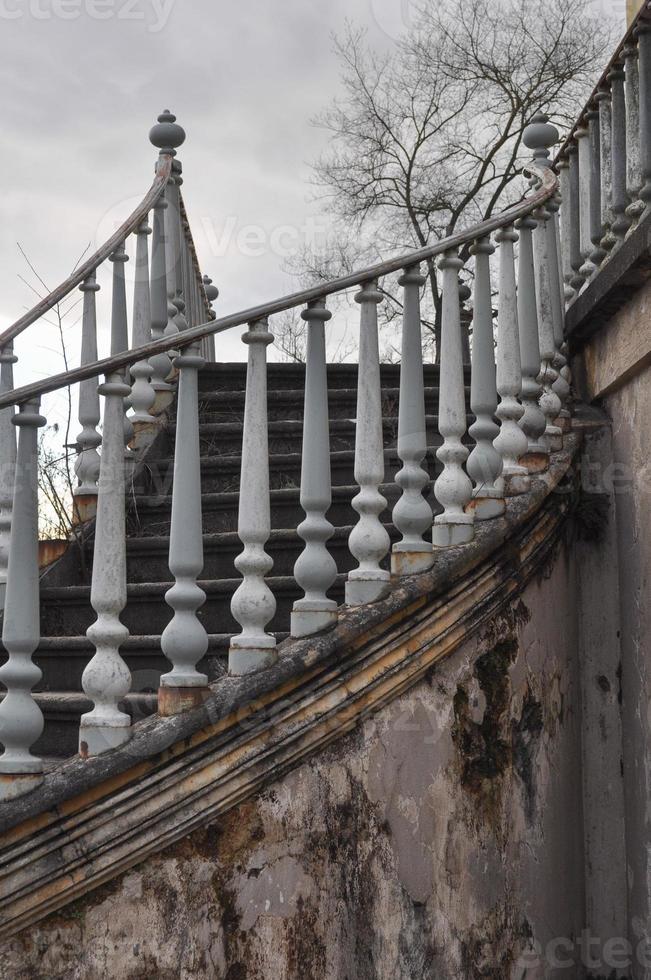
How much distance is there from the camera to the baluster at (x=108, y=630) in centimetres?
287

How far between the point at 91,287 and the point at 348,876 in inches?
100

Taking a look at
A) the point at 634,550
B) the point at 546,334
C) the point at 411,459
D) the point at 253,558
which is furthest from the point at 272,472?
the point at 253,558

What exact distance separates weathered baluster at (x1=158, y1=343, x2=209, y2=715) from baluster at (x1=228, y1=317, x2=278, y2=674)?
0.12 m

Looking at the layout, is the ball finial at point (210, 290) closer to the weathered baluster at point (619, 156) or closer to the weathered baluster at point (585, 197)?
the weathered baluster at point (585, 197)

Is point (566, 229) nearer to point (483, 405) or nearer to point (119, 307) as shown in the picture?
point (483, 405)

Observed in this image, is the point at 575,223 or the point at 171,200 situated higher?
the point at 171,200

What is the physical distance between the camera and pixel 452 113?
1298 cm

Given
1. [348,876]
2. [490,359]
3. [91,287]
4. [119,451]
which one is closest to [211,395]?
[91,287]

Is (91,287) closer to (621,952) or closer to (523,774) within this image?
(523,774)

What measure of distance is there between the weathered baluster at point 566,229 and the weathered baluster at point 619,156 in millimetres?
601

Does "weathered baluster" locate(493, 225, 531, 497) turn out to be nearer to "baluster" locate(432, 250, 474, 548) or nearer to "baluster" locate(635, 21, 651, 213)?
"baluster" locate(432, 250, 474, 548)

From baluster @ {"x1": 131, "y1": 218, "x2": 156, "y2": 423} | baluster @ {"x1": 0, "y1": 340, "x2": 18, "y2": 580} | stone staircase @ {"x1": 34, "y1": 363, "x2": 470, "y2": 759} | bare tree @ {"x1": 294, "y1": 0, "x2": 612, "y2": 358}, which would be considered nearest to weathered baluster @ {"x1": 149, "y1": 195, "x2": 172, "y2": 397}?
baluster @ {"x1": 131, "y1": 218, "x2": 156, "y2": 423}

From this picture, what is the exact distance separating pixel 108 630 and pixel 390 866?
1073 mm

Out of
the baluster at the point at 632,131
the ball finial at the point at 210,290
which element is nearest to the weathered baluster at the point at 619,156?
the baluster at the point at 632,131
